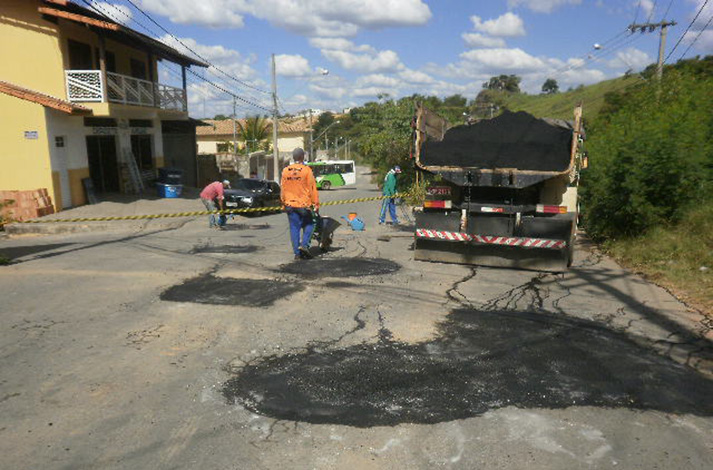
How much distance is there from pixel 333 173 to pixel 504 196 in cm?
3360

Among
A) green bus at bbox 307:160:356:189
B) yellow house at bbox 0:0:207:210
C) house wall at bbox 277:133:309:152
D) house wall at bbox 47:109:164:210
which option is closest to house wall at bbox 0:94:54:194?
yellow house at bbox 0:0:207:210

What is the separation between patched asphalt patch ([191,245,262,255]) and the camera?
9922 mm

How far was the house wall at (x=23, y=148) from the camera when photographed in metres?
15.9

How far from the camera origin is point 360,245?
1059 centimetres

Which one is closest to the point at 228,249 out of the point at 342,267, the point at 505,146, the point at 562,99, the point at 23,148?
the point at 342,267

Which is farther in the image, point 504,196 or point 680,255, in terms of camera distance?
point 504,196

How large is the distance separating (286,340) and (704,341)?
4.25 m

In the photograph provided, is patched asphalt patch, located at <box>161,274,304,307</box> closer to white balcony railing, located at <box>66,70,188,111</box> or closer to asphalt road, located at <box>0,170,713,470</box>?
asphalt road, located at <box>0,170,713,470</box>

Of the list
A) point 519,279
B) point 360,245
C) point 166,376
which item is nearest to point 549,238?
point 519,279

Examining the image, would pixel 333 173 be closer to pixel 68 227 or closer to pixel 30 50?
pixel 30 50

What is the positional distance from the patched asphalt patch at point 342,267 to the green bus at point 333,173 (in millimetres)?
31453

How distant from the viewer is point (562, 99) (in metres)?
82.9

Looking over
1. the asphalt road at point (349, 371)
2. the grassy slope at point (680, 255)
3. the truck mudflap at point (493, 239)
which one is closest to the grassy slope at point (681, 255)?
the grassy slope at point (680, 255)

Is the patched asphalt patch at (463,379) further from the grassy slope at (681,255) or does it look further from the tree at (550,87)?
the tree at (550,87)
